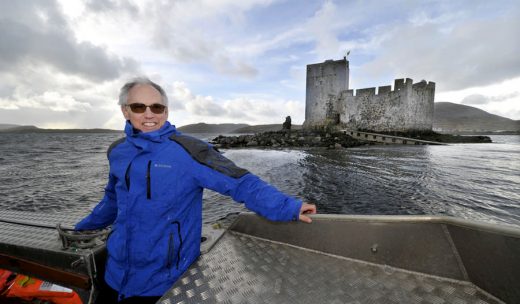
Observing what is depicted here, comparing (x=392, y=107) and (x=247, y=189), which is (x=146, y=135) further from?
(x=392, y=107)

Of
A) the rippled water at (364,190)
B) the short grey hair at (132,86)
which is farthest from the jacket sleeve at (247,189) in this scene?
the rippled water at (364,190)

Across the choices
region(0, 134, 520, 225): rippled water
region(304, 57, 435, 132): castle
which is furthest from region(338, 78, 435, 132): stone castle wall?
region(0, 134, 520, 225): rippled water

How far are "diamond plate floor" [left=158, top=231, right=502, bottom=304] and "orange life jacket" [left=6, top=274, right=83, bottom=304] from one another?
124cm

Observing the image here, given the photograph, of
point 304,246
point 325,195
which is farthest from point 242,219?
point 325,195

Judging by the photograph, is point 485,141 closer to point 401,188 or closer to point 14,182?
point 401,188

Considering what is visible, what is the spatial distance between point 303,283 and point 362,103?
27151 mm

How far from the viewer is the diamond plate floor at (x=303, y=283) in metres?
1.58

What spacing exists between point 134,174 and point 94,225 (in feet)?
2.99

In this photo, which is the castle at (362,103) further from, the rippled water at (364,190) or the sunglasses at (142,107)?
the sunglasses at (142,107)

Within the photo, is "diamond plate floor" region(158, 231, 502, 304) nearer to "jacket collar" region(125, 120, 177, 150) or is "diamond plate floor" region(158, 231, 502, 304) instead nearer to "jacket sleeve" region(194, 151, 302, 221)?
"jacket sleeve" region(194, 151, 302, 221)

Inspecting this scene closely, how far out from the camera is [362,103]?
2600cm

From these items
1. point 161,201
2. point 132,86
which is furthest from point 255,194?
point 132,86

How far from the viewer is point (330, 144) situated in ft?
64.7

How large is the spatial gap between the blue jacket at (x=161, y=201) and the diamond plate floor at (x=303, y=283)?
217mm
